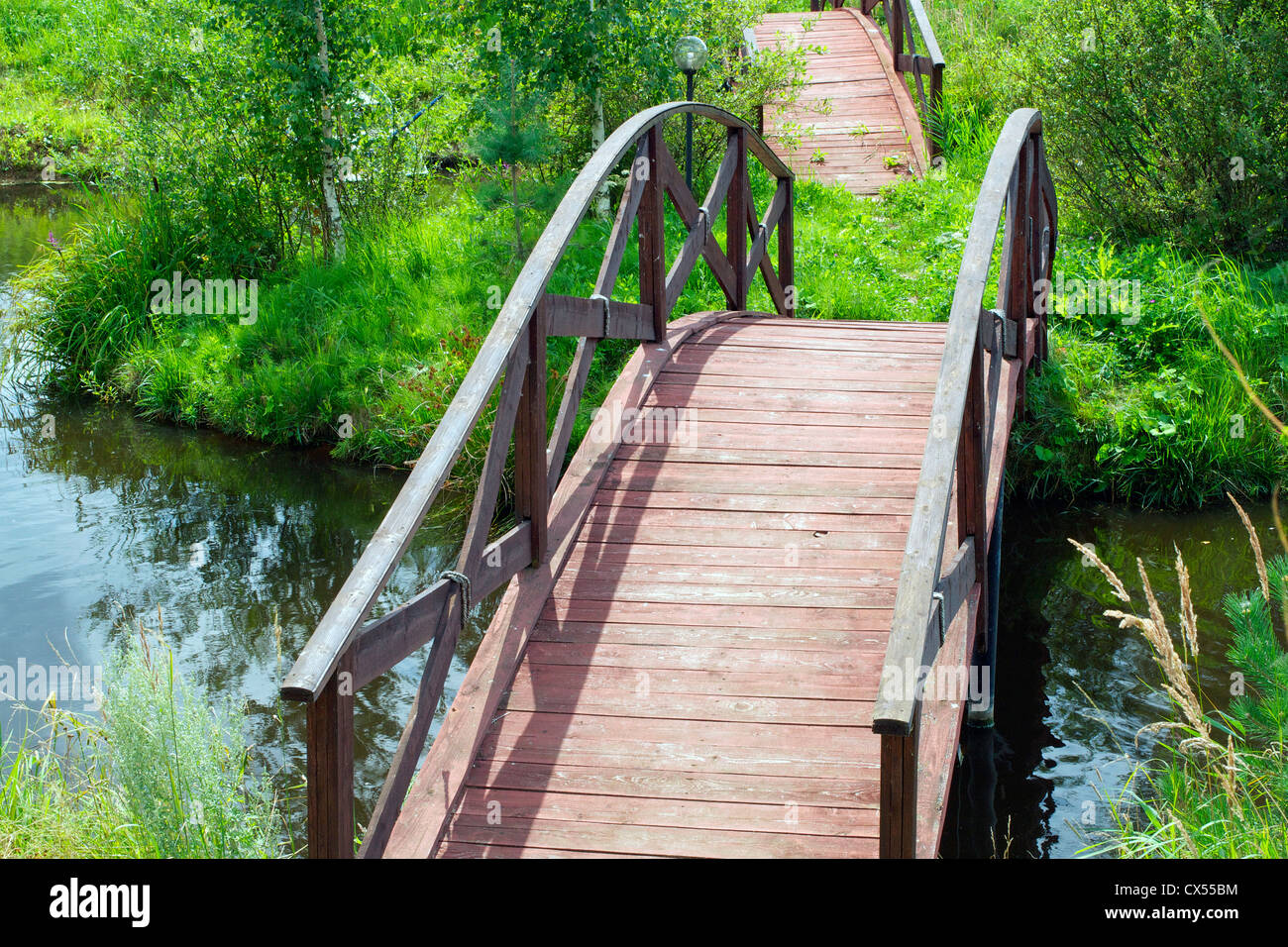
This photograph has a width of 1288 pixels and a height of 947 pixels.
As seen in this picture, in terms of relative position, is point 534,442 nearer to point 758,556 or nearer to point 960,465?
point 758,556

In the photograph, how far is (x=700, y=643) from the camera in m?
3.90

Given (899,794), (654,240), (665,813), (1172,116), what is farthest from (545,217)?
(899,794)

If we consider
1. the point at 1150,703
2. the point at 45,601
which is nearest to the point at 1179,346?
the point at 1150,703

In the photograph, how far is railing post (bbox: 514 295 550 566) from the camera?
386cm

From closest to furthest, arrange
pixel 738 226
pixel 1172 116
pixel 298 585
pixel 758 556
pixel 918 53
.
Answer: pixel 758 556, pixel 738 226, pixel 298 585, pixel 1172 116, pixel 918 53

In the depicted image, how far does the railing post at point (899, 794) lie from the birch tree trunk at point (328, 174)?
8.76m

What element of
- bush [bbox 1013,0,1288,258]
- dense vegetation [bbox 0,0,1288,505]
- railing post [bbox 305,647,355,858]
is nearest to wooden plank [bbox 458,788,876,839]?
railing post [bbox 305,647,355,858]

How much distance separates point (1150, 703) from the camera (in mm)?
5594

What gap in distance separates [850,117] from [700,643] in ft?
32.2

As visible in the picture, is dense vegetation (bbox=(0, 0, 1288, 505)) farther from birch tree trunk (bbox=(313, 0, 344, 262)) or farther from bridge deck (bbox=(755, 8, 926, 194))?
bridge deck (bbox=(755, 8, 926, 194))

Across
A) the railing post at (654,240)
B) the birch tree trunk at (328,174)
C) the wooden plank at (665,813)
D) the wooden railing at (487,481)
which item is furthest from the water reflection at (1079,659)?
the birch tree trunk at (328,174)

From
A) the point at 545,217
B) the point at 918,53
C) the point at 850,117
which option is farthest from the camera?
the point at 918,53

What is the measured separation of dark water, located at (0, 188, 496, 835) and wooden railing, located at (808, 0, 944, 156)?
6.61 metres

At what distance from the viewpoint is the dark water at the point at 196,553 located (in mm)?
5992
